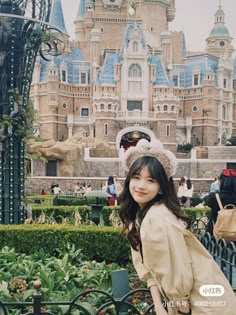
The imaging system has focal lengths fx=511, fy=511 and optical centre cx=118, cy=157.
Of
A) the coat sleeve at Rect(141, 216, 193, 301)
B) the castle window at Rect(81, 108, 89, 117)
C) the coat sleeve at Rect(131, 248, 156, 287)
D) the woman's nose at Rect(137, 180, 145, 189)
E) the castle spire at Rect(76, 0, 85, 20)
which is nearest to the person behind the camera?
the coat sleeve at Rect(141, 216, 193, 301)

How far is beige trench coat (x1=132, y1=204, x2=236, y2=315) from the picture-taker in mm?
2355

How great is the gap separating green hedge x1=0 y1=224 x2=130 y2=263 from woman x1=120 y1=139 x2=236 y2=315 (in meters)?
4.85

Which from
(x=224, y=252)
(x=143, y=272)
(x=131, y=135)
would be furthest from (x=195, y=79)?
(x=143, y=272)

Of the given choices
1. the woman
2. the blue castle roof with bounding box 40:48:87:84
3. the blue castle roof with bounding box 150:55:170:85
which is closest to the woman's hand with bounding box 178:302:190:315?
the woman

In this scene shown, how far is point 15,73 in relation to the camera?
9.28 m

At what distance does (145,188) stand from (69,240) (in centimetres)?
510

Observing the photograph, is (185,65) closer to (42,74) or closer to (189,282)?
(42,74)

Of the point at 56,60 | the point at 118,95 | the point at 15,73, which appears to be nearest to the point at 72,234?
the point at 15,73

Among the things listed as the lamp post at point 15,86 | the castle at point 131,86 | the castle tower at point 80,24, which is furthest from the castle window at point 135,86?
the lamp post at point 15,86

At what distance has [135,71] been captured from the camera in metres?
51.2

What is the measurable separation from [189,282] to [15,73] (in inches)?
297

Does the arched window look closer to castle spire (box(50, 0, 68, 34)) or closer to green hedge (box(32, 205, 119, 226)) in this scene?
castle spire (box(50, 0, 68, 34))

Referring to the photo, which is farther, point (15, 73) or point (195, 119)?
point (195, 119)

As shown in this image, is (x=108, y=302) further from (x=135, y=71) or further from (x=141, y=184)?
(x=135, y=71)
